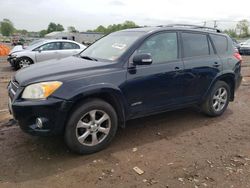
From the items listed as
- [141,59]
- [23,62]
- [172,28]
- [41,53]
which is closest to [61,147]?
[141,59]

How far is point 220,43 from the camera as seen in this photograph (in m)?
5.54

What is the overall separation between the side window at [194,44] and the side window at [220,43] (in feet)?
0.86

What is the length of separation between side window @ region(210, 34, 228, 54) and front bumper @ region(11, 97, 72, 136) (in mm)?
3298

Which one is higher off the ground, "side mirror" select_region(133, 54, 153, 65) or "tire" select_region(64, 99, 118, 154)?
"side mirror" select_region(133, 54, 153, 65)

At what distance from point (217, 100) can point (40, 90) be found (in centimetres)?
353

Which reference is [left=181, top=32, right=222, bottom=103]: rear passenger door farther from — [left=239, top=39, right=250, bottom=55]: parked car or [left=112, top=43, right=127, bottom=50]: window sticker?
[left=239, top=39, right=250, bottom=55]: parked car

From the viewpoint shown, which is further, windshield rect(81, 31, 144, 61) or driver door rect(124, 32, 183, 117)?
windshield rect(81, 31, 144, 61)

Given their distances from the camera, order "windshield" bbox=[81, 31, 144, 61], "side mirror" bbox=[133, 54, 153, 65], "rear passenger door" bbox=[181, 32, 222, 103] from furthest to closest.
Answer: "rear passenger door" bbox=[181, 32, 222, 103] → "windshield" bbox=[81, 31, 144, 61] → "side mirror" bbox=[133, 54, 153, 65]

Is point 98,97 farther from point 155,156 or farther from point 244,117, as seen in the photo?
point 244,117

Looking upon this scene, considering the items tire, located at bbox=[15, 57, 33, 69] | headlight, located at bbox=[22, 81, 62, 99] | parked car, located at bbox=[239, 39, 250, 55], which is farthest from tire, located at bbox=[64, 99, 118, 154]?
parked car, located at bbox=[239, 39, 250, 55]

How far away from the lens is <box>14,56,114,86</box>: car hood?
365cm

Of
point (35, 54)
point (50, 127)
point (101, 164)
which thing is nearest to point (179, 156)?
point (101, 164)

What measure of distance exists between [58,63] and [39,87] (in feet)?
3.00

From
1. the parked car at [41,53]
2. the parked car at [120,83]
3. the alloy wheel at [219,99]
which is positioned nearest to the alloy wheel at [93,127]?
the parked car at [120,83]
